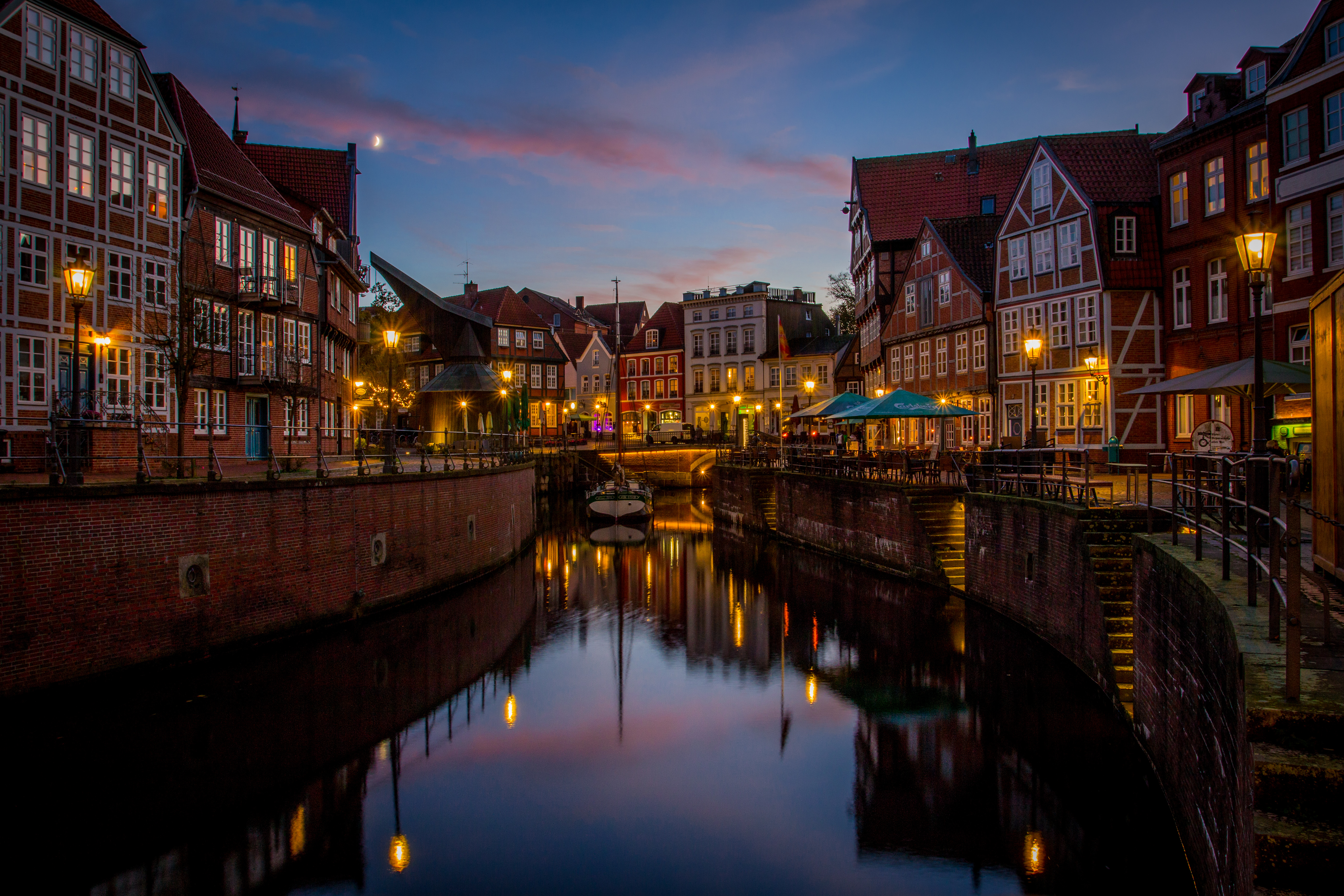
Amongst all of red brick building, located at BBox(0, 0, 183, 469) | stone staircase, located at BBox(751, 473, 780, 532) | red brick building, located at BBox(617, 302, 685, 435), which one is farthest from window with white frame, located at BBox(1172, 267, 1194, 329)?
red brick building, located at BBox(617, 302, 685, 435)

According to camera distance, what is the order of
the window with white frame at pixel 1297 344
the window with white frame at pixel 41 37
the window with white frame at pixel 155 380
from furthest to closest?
1. the window with white frame at pixel 155 380
2. the window with white frame at pixel 1297 344
3. the window with white frame at pixel 41 37

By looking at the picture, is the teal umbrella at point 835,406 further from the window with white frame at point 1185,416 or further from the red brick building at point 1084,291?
the window with white frame at point 1185,416

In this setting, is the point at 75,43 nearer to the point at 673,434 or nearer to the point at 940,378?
the point at 940,378

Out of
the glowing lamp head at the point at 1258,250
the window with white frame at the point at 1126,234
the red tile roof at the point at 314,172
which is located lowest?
the glowing lamp head at the point at 1258,250

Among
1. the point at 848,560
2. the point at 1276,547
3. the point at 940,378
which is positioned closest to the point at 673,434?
the point at 940,378

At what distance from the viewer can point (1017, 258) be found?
3391 centimetres

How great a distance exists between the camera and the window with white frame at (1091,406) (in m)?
30.3

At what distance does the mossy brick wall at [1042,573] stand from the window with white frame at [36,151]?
22.0 m

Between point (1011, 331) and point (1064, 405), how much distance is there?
3.81 meters

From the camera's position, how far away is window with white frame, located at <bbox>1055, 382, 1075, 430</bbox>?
104 feet

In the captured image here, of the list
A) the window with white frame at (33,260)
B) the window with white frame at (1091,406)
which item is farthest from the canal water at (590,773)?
the window with white frame at (1091,406)

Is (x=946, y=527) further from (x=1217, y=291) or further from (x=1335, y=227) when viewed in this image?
(x=1217, y=291)

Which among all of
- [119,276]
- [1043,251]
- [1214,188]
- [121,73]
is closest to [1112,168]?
[1043,251]

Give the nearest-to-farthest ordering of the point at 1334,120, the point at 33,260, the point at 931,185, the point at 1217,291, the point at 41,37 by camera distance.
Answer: the point at 1334,120
the point at 41,37
the point at 33,260
the point at 1217,291
the point at 931,185
